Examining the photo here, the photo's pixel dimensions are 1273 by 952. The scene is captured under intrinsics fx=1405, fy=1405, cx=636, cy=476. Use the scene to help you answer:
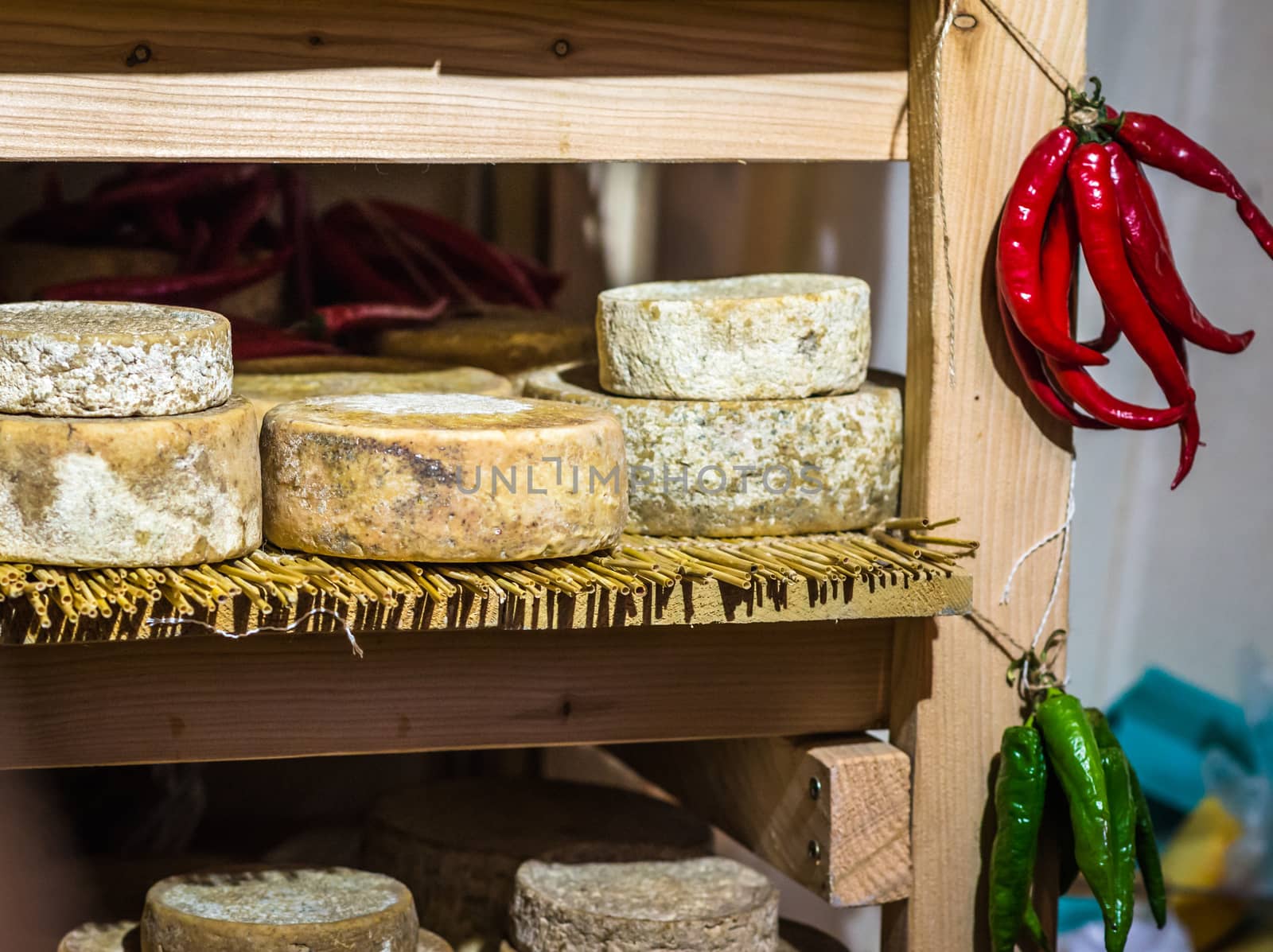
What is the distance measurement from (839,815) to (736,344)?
52cm

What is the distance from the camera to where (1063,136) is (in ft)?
4.55

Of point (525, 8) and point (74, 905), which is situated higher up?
point (525, 8)

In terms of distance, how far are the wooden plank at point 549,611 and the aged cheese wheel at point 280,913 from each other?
0.29 metres

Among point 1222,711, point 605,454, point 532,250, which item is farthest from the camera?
point 532,250

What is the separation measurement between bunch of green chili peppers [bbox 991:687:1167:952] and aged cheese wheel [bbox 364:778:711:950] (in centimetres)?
40

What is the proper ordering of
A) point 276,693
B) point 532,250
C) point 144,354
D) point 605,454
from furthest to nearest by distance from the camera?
point 532,250 < point 276,693 < point 605,454 < point 144,354

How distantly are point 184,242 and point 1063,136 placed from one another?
50.5 inches

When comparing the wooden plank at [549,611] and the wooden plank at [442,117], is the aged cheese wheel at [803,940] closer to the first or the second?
the wooden plank at [549,611]

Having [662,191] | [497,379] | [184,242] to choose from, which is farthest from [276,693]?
[662,191]

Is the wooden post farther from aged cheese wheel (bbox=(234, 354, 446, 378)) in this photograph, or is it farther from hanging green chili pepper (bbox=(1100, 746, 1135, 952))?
aged cheese wheel (bbox=(234, 354, 446, 378))

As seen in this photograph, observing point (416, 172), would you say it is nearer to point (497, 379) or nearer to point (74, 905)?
point (497, 379)

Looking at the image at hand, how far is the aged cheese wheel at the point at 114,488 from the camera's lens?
44.8 inches

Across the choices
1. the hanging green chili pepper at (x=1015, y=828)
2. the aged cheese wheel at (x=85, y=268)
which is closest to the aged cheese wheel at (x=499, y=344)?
the aged cheese wheel at (x=85, y=268)

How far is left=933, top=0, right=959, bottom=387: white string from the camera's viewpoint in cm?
139
